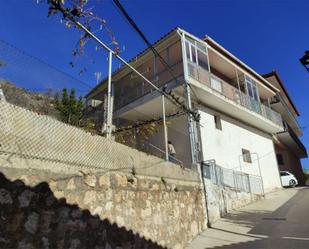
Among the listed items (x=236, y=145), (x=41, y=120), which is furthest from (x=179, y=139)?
(x=41, y=120)

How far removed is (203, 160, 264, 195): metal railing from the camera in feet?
32.5

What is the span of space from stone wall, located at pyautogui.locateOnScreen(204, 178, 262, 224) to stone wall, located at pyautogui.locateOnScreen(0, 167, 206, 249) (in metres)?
2.74

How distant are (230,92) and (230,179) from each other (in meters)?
5.21

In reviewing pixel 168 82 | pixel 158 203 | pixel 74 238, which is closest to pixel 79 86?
pixel 158 203

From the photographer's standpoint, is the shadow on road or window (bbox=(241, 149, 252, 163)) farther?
window (bbox=(241, 149, 252, 163))

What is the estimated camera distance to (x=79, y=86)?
643 cm

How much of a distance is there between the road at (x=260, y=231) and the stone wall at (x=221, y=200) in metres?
0.26

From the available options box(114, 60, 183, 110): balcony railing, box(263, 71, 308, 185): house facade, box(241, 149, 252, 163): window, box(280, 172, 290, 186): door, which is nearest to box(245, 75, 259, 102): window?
box(241, 149, 252, 163): window

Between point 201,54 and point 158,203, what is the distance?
10253mm

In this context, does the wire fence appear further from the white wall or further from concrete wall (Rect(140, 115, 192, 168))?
the white wall

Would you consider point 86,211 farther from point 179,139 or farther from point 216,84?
point 216,84

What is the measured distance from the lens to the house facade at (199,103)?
494 inches

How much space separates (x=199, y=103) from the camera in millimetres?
13820

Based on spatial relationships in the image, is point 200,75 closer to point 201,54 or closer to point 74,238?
point 201,54
